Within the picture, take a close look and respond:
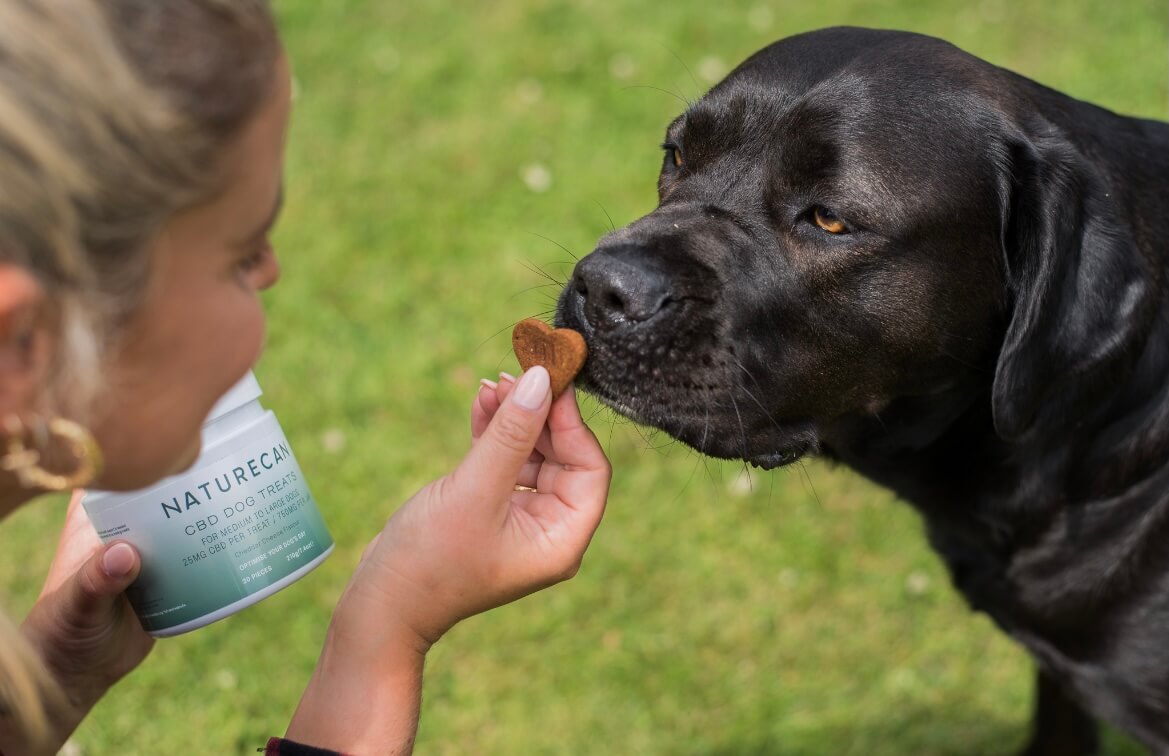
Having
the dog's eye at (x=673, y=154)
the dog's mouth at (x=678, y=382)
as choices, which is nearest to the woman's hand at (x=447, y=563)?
the dog's mouth at (x=678, y=382)

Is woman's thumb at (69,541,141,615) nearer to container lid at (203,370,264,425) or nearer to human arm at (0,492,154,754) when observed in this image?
human arm at (0,492,154,754)

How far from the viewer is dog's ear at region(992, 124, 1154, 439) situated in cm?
271

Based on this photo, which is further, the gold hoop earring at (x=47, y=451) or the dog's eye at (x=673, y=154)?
the dog's eye at (x=673, y=154)

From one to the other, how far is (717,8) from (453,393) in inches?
146

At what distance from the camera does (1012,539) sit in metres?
3.13

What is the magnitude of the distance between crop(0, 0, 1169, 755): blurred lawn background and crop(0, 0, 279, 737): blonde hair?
2435 millimetres

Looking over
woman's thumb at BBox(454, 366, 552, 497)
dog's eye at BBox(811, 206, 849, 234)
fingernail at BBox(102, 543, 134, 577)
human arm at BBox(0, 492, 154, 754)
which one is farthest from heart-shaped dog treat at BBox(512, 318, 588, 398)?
human arm at BBox(0, 492, 154, 754)

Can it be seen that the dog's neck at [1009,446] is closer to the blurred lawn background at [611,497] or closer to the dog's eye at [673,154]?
the dog's eye at [673,154]

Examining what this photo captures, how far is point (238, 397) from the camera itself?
7.72 feet

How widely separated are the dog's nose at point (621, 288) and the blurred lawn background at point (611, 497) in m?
1.35

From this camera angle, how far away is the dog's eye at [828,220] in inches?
109

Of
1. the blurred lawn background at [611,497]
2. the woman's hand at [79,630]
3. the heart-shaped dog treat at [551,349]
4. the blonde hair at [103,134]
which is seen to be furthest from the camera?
the blurred lawn background at [611,497]

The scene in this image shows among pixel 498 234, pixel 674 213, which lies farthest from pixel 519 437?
pixel 498 234

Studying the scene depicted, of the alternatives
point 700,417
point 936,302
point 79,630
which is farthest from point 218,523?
point 936,302
